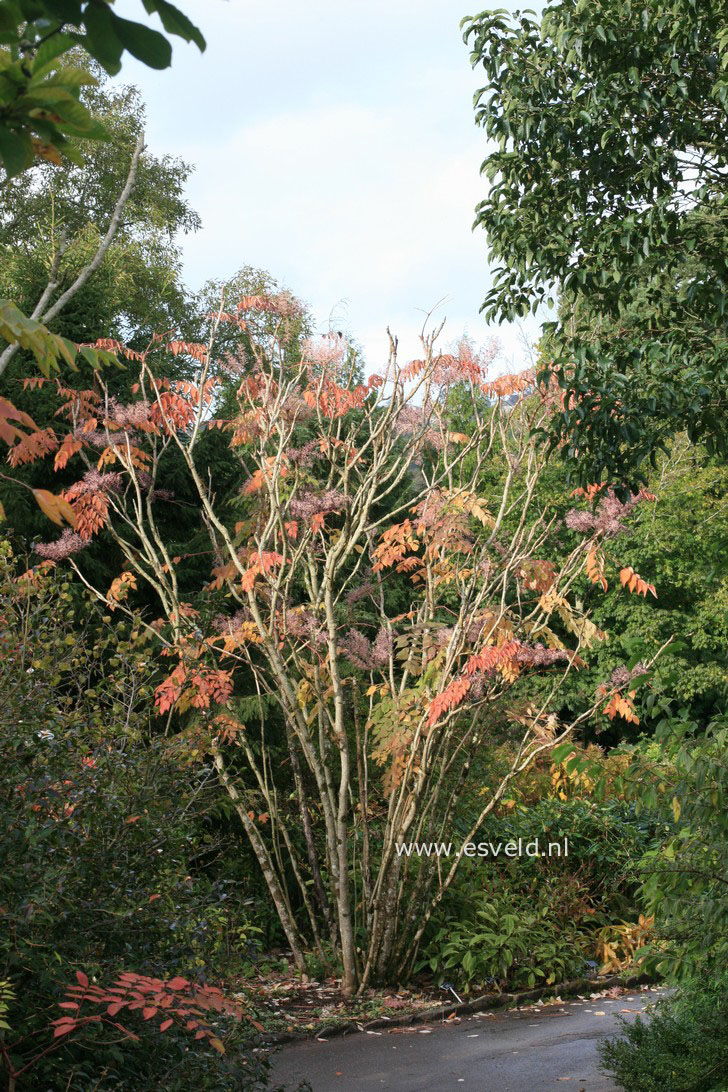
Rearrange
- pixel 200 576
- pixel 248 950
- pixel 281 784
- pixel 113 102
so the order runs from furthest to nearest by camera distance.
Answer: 1. pixel 113 102
2. pixel 200 576
3. pixel 281 784
4. pixel 248 950

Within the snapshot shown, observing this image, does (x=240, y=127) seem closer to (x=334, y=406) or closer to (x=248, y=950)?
(x=248, y=950)

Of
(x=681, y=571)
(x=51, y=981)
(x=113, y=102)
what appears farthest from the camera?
(x=113, y=102)

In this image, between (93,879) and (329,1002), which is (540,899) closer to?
(329,1002)

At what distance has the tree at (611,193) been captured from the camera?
628cm

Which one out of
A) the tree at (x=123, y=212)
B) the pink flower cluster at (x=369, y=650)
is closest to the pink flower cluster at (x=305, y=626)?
the pink flower cluster at (x=369, y=650)

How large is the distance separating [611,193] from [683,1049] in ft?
17.3

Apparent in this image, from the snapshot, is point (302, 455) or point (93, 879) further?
point (302, 455)

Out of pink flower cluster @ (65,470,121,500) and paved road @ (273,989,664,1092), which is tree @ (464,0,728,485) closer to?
pink flower cluster @ (65,470,121,500)

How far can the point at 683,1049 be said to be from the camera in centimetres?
409

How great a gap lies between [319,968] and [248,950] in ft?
11.6

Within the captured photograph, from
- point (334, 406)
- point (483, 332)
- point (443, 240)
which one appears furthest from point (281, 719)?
point (443, 240)

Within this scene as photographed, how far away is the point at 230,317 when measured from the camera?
23.7ft

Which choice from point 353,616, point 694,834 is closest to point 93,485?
point 353,616

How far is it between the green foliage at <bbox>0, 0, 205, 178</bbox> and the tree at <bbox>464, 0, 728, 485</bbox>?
5301 mm
